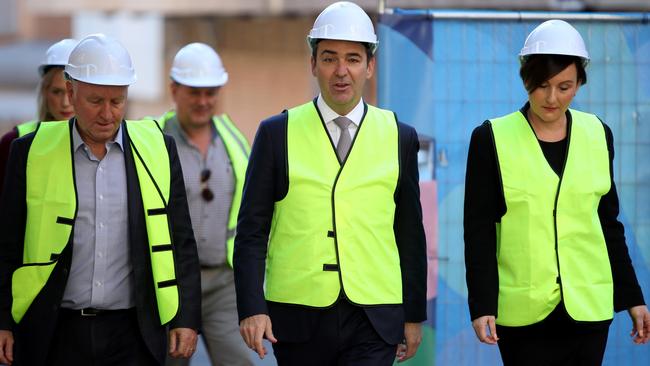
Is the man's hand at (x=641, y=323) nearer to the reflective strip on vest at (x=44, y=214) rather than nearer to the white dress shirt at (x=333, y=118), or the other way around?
the white dress shirt at (x=333, y=118)

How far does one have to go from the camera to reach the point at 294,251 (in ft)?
18.9

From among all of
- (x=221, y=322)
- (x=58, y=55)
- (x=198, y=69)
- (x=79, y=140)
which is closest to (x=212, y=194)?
(x=221, y=322)

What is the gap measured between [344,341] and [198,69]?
3.24 m

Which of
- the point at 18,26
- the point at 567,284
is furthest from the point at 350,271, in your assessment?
the point at 18,26

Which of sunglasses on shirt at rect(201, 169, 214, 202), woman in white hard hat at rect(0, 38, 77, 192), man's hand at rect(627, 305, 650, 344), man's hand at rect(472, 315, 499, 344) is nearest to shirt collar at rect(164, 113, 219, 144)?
sunglasses on shirt at rect(201, 169, 214, 202)

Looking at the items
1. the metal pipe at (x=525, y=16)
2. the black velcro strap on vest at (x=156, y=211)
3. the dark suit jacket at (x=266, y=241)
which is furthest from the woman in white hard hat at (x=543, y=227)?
the metal pipe at (x=525, y=16)

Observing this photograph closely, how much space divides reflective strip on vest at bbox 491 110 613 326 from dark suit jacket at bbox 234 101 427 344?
1.24ft

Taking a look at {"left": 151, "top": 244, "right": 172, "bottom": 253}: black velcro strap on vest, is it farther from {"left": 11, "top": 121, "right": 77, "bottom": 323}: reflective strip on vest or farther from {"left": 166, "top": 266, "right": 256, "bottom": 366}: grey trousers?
{"left": 166, "top": 266, "right": 256, "bottom": 366}: grey trousers

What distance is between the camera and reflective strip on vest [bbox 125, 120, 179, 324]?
582cm

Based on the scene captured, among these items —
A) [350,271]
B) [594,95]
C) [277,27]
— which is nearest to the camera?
[350,271]

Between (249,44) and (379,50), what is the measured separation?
47.3ft

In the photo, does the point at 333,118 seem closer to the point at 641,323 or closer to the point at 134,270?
the point at 134,270

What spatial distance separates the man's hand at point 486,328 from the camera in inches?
225

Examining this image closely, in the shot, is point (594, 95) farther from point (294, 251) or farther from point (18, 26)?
point (18, 26)
